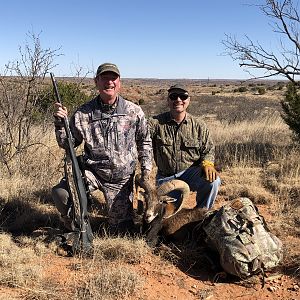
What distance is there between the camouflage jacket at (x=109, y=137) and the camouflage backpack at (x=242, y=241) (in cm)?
120

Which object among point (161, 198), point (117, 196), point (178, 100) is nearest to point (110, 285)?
point (161, 198)

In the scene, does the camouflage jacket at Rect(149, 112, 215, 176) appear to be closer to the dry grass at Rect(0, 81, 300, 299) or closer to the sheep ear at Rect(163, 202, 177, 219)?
the sheep ear at Rect(163, 202, 177, 219)

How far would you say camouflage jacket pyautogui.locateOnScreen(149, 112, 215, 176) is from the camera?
221 inches

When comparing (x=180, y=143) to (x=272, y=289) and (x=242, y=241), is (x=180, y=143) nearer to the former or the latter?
(x=242, y=241)

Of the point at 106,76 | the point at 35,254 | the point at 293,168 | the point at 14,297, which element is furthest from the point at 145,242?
the point at 293,168

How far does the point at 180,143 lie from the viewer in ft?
18.4

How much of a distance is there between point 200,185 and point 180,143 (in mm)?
636

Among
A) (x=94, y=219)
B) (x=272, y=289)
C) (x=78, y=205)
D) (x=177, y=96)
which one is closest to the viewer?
(x=272, y=289)

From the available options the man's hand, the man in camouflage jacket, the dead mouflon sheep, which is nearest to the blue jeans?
the man's hand

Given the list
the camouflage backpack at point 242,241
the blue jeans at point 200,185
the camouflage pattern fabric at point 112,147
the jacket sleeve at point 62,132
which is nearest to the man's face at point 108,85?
the camouflage pattern fabric at point 112,147

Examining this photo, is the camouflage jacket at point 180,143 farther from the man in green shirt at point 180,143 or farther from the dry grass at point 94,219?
the dry grass at point 94,219

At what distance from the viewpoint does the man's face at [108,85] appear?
4.92 metres

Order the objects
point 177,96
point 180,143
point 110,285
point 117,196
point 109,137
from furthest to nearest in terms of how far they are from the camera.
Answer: point 180,143 → point 177,96 → point 117,196 → point 109,137 → point 110,285

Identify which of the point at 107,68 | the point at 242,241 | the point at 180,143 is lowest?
the point at 242,241
